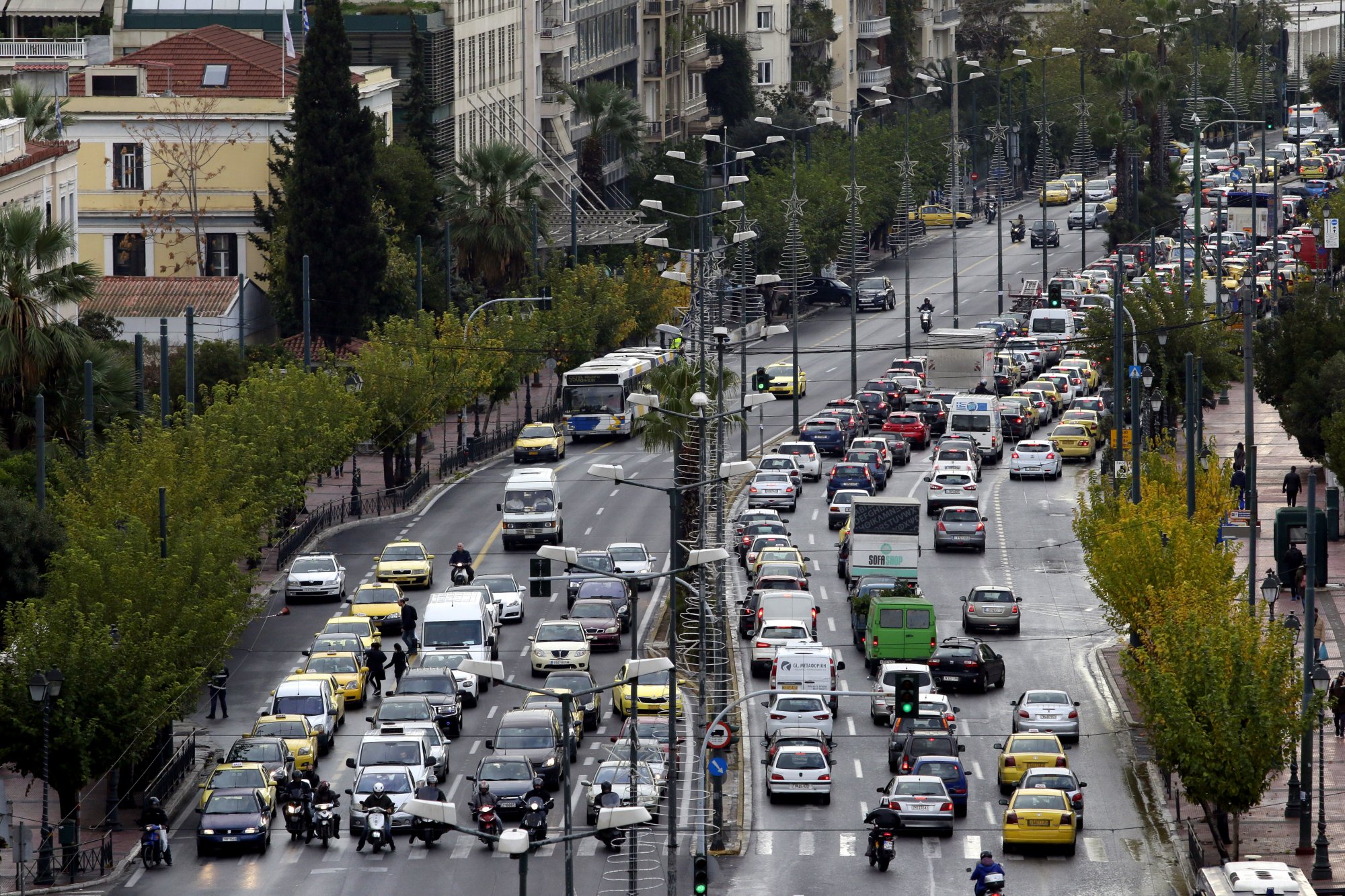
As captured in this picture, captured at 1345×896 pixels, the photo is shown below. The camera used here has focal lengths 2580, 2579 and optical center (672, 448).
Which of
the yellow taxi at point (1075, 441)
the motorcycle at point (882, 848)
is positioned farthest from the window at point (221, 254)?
the motorcycle at point (882, 848)

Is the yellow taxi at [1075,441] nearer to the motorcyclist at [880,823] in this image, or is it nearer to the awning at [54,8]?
the motorcyclist at [880,823]

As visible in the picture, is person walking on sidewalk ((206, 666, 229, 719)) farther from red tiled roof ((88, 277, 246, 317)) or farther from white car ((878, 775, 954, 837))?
red tiled roof ((88, 277, 246, 317))

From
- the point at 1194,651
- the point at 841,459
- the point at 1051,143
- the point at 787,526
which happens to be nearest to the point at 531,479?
the point at 787,526

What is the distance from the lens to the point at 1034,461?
3442 inches

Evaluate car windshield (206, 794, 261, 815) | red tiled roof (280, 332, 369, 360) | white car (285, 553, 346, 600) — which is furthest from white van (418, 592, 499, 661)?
red tiled roof (280, 332, 369, 360)

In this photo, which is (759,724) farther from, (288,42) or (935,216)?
(935,216)

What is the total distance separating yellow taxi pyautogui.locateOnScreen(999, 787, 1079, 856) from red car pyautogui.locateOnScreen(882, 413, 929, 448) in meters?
43.0

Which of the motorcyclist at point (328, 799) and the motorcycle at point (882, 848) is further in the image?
the motorcyclist at point (328, 799)

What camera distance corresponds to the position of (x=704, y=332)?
56938mm

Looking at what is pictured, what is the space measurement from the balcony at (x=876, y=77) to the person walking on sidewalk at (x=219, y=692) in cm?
12850

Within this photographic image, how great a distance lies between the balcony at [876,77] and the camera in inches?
7219

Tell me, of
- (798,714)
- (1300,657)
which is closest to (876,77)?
(1300,657)

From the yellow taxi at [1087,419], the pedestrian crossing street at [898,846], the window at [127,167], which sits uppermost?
the window at [127,167]

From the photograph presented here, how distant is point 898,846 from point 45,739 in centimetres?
1637
